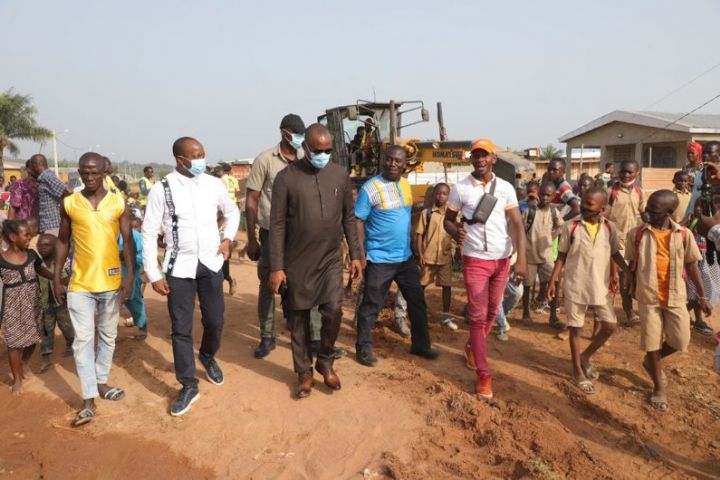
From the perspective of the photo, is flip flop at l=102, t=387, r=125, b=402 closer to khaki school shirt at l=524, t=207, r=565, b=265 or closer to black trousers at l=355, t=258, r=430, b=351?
black trousers at l=355, t=258, r=430, b=351

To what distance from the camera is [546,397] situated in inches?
155

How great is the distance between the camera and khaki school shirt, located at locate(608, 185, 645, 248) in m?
5.60

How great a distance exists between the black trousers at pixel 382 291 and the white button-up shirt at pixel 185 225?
1.34m

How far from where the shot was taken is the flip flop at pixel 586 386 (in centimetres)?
401

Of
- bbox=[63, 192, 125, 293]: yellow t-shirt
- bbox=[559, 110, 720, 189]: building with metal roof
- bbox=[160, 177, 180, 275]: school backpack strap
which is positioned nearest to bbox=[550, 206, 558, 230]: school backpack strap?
bbox=[160, 177, 180, 275]: school backpack strap

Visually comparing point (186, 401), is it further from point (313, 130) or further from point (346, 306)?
point (346, 306)

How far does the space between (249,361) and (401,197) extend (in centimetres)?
201

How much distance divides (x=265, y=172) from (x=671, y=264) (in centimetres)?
327

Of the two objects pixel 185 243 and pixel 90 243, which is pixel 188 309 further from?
pixel 90 243

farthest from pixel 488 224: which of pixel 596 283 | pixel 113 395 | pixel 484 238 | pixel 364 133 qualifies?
pixel 364 133

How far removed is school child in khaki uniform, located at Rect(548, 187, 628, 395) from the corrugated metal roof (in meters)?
12.6

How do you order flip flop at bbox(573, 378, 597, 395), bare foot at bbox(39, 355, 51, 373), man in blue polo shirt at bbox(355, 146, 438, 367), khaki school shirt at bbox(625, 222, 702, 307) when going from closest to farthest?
khaki school shirt at bbox(625, 222, 702, 307), flip flop at bbox(573, 378, 597, 395), man in blue polo shirt at bbox(355, 146, 438, 367), bare foot at bbox(39, 355, 51, 373)

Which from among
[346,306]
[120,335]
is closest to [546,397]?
[346,306]

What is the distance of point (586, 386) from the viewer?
4035mm
